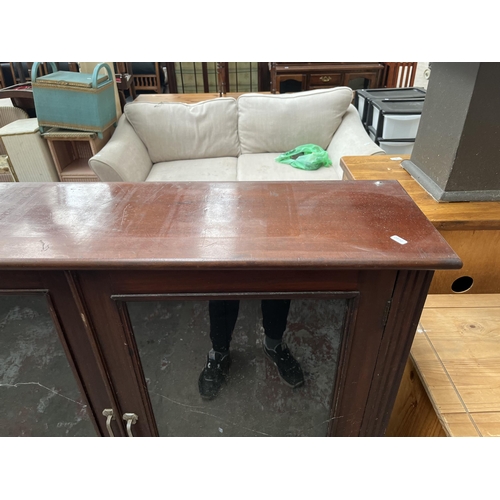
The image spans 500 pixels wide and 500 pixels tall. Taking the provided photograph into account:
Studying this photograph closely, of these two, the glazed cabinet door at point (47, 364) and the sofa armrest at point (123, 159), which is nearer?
the glazed cabinet door at point (47, 364)

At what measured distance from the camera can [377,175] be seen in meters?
1.10

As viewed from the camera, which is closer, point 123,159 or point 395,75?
point 123,159

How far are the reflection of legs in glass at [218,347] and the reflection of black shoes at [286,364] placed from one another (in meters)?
0.08

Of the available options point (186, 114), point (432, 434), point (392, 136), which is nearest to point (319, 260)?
point (432, 434)

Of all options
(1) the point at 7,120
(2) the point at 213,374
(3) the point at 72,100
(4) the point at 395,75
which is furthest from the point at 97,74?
(4) the point at 395,75

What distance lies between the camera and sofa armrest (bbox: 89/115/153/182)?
194cm

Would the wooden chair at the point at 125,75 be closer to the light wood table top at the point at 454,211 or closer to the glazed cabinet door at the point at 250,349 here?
the light wood table top at the point at 454,211

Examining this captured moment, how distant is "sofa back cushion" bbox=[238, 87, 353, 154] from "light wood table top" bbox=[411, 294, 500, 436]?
1744mm

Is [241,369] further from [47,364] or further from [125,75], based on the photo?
[125,75]

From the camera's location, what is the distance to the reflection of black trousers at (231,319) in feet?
2.05

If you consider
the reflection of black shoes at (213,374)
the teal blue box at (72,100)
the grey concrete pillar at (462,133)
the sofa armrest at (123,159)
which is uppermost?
the grey concrete pillar at (462,133)

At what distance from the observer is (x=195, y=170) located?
7.81 ft

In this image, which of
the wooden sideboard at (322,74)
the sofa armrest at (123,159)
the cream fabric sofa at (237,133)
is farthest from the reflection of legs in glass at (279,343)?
the wooden sideboard at (322,74)

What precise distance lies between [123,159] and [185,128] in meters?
0.54
